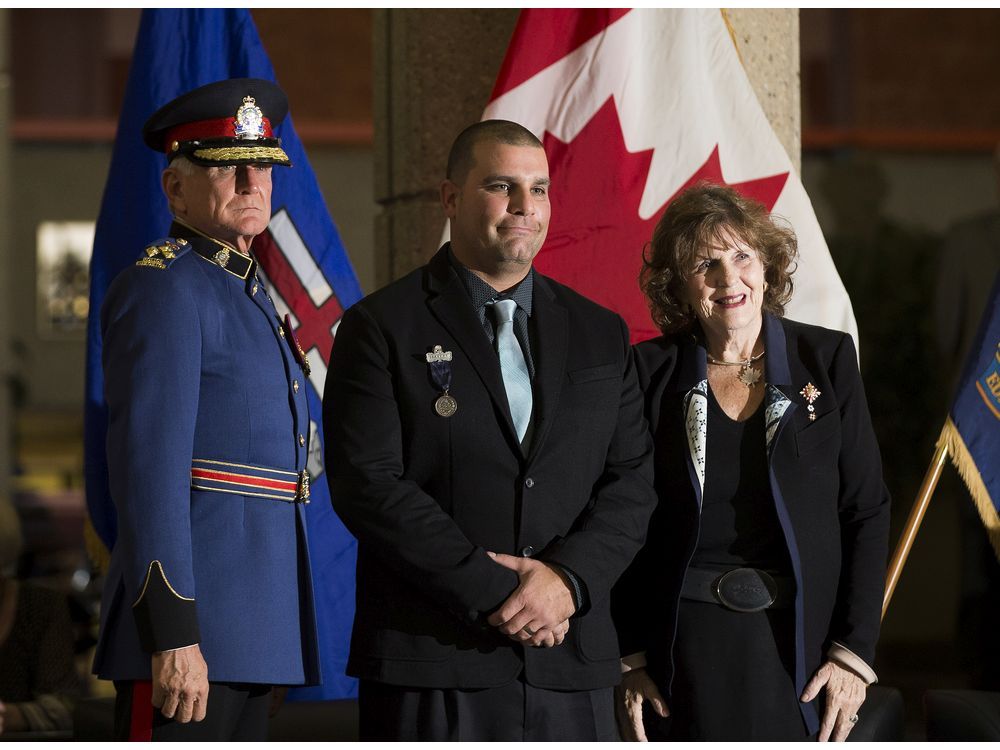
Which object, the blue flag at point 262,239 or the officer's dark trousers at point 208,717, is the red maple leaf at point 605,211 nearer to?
the blue flag at point 262,239

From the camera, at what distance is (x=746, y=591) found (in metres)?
2.73

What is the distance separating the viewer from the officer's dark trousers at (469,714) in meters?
2.52

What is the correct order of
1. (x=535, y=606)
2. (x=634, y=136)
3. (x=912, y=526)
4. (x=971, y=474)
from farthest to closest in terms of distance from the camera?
(x=634, y=136) → (x=971, y=474) → (x=912, y=526) → (x=535, y=606)

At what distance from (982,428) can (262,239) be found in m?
1.87

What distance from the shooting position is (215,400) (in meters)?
2.67

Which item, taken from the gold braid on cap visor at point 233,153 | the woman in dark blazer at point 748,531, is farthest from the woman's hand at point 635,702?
the gold braid on cap visor at point 233,153

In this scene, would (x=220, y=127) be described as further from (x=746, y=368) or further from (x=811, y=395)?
(x=811, y=395)

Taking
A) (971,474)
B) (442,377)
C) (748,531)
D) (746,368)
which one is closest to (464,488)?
(442,377)

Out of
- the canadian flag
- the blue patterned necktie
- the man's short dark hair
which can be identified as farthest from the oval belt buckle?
the canadian flag

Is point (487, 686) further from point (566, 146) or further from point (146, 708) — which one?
point (566, 146)

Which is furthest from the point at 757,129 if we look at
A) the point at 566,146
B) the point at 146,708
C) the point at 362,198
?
the point at 362,198

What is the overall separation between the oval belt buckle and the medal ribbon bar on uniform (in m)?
0.81

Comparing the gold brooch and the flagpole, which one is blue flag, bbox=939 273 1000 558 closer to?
the flagpole

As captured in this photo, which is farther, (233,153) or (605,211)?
(605,211)
